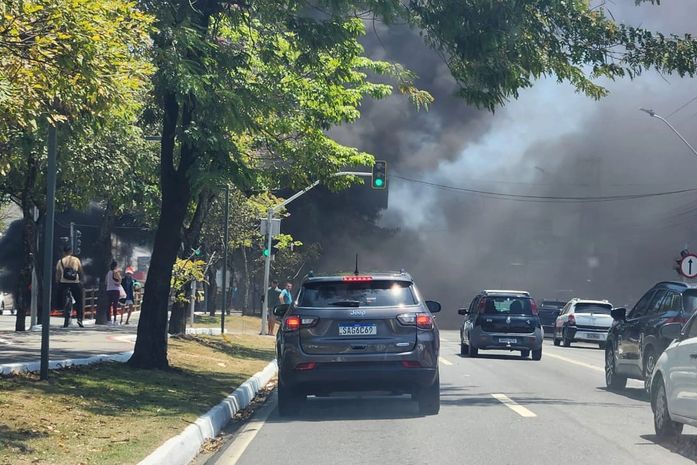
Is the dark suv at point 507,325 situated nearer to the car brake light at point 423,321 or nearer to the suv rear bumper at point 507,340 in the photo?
the suv rear bumper at point 507,340

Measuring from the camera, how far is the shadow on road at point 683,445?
959cm

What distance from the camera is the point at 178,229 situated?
1575cm

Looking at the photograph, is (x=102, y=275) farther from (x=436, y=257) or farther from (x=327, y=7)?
(x=436, y=257)

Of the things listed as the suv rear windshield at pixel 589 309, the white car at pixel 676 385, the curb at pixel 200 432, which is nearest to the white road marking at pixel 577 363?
the suv rear windshield at pixel 589 309

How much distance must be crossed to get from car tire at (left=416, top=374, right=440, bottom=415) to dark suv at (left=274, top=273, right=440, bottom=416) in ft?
0.04

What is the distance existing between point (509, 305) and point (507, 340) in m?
1.13

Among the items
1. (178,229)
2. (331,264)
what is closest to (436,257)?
(331,264)


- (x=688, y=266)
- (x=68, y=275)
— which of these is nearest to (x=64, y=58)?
(x=68, y=275)

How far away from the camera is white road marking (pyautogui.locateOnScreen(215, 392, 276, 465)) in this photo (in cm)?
933

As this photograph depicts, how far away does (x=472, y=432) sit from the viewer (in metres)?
10.9

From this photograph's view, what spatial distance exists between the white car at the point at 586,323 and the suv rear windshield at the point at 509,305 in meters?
9.55

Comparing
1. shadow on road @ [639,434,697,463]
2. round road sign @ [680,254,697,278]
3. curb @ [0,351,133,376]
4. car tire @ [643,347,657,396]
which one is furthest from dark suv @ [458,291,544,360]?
shadow on road @ [639,434,697,463]

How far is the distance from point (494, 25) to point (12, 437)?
8386 mm

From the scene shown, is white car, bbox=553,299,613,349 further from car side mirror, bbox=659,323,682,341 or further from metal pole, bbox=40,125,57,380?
metal pole, bbox=40,125,57,380
